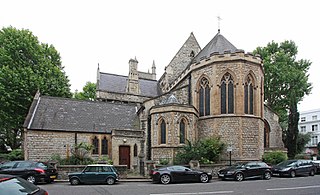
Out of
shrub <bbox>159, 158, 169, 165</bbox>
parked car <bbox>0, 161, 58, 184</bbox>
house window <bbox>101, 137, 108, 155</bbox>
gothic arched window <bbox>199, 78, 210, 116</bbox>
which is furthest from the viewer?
house window <bbox>101, 137, 108, 155</bbox>

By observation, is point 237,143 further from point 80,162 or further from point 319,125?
point 319,125

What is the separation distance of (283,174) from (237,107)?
620 centimetres

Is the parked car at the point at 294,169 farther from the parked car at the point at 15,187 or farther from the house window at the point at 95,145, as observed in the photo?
the parked car at the point at 15,187

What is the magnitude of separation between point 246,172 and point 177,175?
4.70 m

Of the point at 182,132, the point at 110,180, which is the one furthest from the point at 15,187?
the point at 182,132

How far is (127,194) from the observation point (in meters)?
11.9

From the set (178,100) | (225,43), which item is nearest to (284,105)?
(225,43)

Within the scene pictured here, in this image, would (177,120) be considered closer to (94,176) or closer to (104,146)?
(104,146)

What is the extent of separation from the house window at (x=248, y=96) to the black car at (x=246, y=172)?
628 centimetres

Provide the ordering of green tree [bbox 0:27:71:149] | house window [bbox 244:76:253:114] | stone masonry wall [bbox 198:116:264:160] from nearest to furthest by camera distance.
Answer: stone masonry wall [bbox 198:116:264:160] → house window [bbox 244:76:253:114] → green tree [bbox 0:27:71:149]

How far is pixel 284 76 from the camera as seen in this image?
3706 cm

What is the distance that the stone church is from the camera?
23375mm

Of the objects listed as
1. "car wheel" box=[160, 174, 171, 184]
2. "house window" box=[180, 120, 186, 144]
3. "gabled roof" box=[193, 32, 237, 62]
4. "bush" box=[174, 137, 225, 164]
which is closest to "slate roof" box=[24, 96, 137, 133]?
"house window" box=[180, 120, 186, 144]

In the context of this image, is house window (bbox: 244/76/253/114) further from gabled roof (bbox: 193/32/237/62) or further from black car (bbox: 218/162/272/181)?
black car (bbox: 218/162/272/181)
